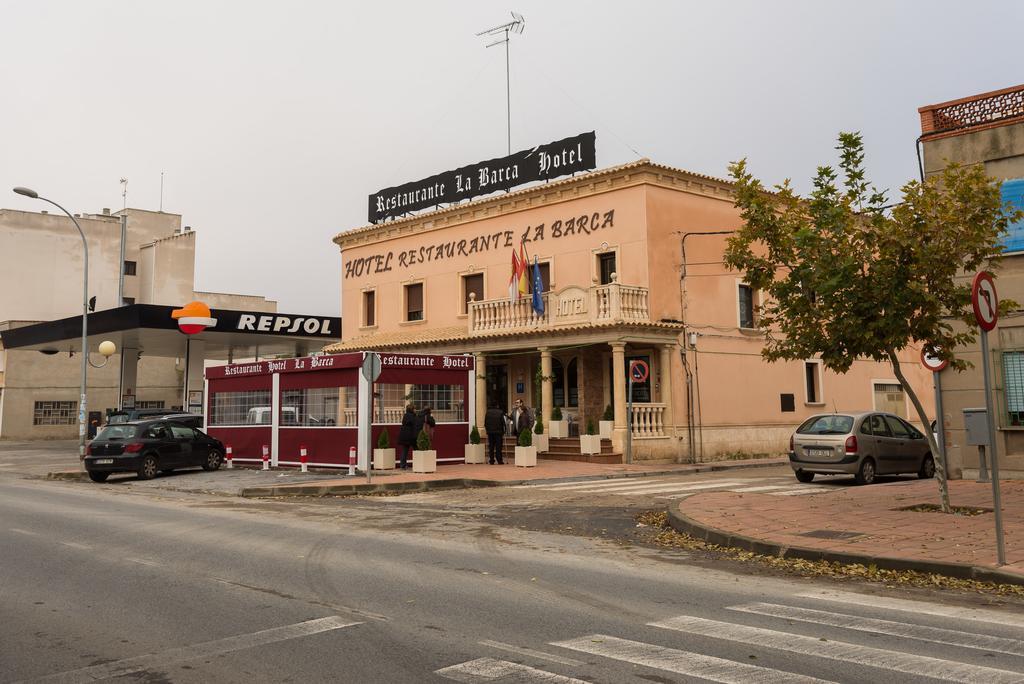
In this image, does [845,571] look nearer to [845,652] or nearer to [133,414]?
[845,652]

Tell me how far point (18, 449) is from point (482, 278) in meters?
24.2

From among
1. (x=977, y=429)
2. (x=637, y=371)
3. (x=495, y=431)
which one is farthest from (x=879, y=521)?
(x=495, y=431)

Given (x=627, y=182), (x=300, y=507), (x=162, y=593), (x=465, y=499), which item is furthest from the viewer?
(x=627, y=182)

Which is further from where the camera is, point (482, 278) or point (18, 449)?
point (18, 449)

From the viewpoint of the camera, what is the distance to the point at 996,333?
57.3ft

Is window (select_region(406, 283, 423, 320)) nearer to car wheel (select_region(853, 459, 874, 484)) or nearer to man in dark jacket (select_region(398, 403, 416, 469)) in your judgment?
man in dark jacket (select_region(398, 403, 416, 469))

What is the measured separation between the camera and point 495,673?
16.8 feet

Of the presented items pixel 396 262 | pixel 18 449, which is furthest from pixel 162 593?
pixel 18 449

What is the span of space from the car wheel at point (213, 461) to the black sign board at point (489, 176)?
13.7 metres

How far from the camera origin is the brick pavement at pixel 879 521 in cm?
→ 928

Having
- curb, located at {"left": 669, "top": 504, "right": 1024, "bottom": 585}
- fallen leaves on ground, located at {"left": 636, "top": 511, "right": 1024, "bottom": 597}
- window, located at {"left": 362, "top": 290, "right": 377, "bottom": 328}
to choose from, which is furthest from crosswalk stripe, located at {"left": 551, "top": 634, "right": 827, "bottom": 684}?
window, located at {"left": 362, "top": 290, "right": 377, "bottom": 328}

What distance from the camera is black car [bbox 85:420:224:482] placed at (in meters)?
21.8

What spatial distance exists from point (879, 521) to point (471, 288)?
21811 mm

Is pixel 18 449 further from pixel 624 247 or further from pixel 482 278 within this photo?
pixel 624 247
